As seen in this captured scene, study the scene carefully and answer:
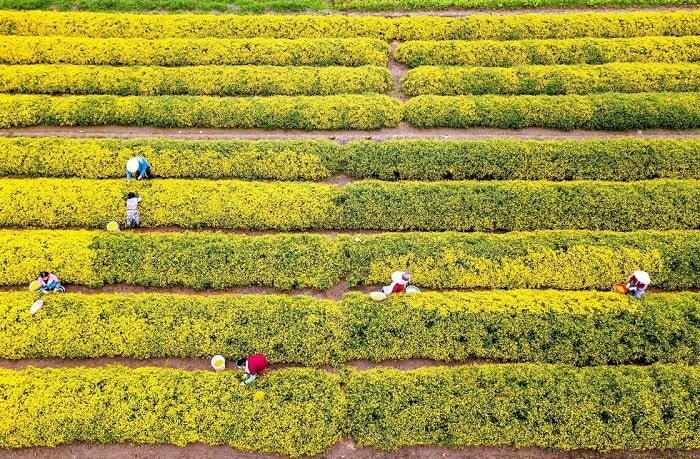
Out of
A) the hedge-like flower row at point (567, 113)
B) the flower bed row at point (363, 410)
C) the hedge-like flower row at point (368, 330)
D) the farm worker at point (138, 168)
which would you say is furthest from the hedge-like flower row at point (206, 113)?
the flower bed row at point (363, 410)

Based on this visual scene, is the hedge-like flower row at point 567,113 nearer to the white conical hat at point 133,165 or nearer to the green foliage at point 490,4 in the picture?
the green foliage at point 490,4

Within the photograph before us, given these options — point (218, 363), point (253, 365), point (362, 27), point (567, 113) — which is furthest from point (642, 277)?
point (362, 27)

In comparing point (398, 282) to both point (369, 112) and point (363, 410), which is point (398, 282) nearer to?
point (363, 410)

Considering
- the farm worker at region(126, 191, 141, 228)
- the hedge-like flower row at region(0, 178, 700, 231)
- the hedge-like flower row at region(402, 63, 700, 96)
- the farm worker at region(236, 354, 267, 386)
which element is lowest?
the farm worker at region(236, 354, 267, 386)

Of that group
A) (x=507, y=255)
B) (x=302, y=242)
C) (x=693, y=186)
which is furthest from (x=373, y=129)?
(x=693, y=186)

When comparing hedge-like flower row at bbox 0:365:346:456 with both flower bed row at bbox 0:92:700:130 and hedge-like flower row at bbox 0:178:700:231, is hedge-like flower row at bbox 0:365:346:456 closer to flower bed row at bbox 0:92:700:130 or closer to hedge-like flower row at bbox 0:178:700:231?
hedge-like flower row at bbox 0:178:700:231

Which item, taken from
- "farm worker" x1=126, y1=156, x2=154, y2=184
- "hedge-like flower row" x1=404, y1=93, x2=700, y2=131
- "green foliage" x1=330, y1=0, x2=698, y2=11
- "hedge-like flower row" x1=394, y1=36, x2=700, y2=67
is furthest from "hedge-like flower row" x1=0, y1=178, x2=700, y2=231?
"green foliage" x1=330, y1=0, x2=698, y2=11

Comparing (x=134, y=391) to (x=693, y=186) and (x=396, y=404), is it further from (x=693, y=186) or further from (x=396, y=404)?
(x=693, y=186)
